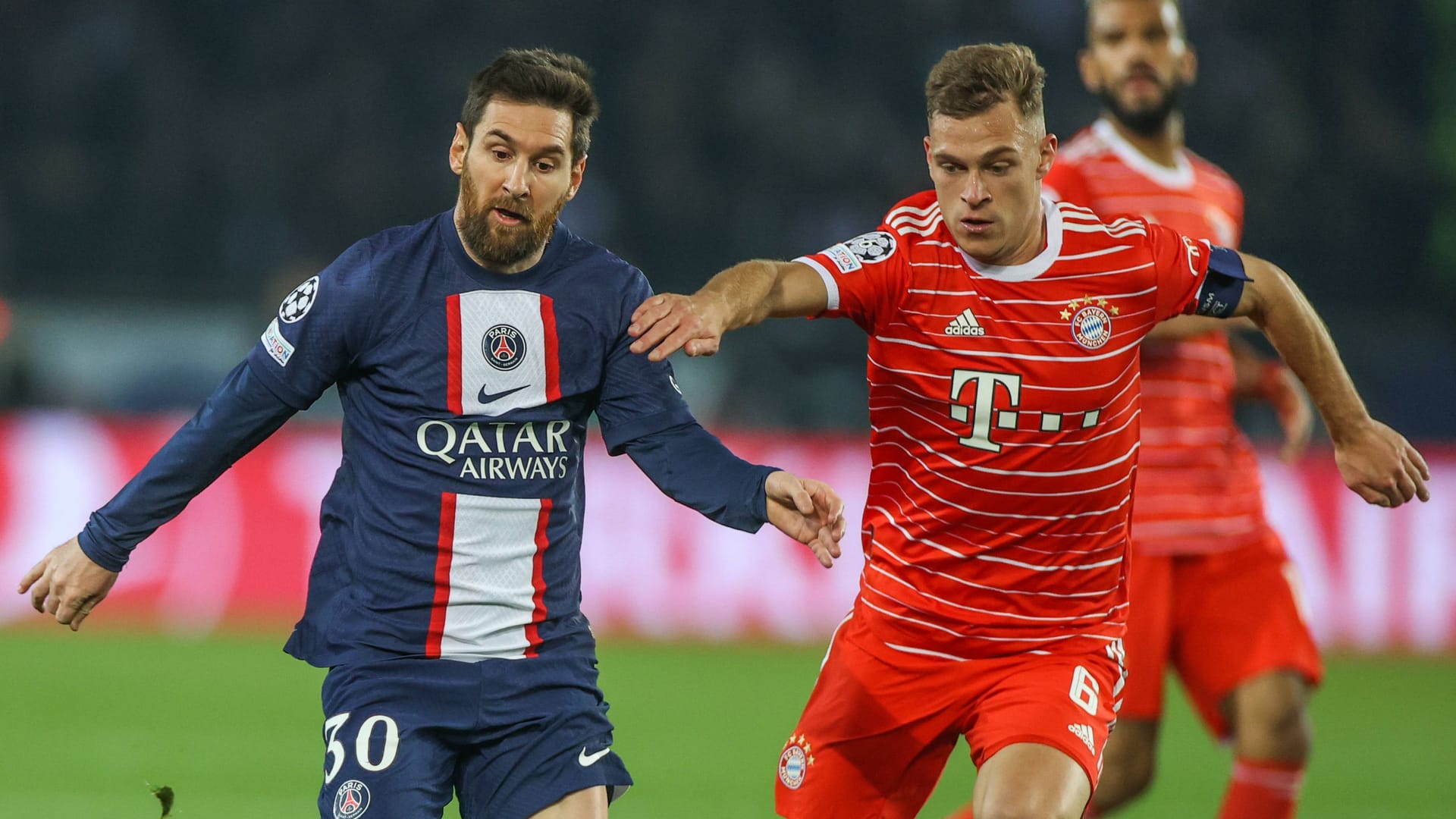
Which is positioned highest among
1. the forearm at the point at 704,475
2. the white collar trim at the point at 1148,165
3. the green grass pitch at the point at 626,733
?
the white collar trim at the point at 1148,165

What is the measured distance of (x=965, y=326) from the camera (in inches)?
153

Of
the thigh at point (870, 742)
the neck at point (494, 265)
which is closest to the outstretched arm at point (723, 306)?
the neck at point (494, 265)

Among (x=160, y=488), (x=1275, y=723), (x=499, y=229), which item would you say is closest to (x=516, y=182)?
(x=499, y=229)

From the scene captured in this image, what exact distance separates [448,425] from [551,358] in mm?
257

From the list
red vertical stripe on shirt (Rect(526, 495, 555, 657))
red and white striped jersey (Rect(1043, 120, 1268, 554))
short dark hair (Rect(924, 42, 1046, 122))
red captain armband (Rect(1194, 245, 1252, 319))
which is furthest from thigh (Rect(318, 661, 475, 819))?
red and white striped jersey (Rect(1043, 120, 1268, 554))

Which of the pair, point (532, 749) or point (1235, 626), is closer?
point (532, 749)

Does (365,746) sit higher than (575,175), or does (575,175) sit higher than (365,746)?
(575,175)

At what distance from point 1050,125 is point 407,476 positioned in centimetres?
1248

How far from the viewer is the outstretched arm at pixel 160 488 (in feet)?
11.8

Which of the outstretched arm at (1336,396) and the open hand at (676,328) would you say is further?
the outstretched arm at (1336,396)

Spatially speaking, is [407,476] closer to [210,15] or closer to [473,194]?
[473,194]

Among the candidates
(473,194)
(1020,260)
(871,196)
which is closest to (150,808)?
(473,194)

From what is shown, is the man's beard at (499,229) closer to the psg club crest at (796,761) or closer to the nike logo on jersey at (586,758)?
the nike logo on jersey at (586,758)

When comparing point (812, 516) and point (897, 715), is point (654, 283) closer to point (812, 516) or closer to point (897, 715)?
point (897, 715)
